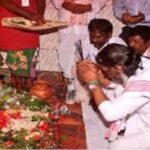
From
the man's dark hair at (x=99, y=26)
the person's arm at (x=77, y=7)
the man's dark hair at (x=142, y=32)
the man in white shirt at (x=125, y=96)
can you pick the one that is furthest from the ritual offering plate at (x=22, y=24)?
the man in white shirt at (x=125, y=96)

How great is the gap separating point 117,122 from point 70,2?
200 centimetres

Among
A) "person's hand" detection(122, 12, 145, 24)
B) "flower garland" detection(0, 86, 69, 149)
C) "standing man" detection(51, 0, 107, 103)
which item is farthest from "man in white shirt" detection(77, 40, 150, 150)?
"person's hand" detection(122, 12, 145, 24)

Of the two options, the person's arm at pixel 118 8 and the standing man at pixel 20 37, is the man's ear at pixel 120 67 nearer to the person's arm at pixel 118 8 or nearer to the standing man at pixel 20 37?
the standing man at pixel 20 37

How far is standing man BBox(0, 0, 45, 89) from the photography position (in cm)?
388

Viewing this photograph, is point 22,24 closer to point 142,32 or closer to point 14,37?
point 14,37

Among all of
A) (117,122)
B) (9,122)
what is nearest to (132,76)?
(117,122)

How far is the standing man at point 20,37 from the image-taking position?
12.7 ft

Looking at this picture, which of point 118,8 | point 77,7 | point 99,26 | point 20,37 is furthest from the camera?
point 118,8

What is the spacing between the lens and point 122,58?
8.27ft

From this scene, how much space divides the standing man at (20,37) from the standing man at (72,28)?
0.46 meters

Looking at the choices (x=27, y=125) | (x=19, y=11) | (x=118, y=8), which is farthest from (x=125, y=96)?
(x=118, y=8)

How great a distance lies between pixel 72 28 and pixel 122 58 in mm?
2029

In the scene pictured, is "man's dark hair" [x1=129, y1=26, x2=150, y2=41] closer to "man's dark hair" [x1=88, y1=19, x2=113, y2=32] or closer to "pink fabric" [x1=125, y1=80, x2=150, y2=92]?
"man's dark hair" [x1=88, y1=19, x2=113, y2=32]

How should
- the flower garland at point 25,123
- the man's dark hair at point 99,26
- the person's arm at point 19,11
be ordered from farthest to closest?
the man's dark hair at point 99,26, the person's arm at point 19,11, the flower garland at point 25,123
